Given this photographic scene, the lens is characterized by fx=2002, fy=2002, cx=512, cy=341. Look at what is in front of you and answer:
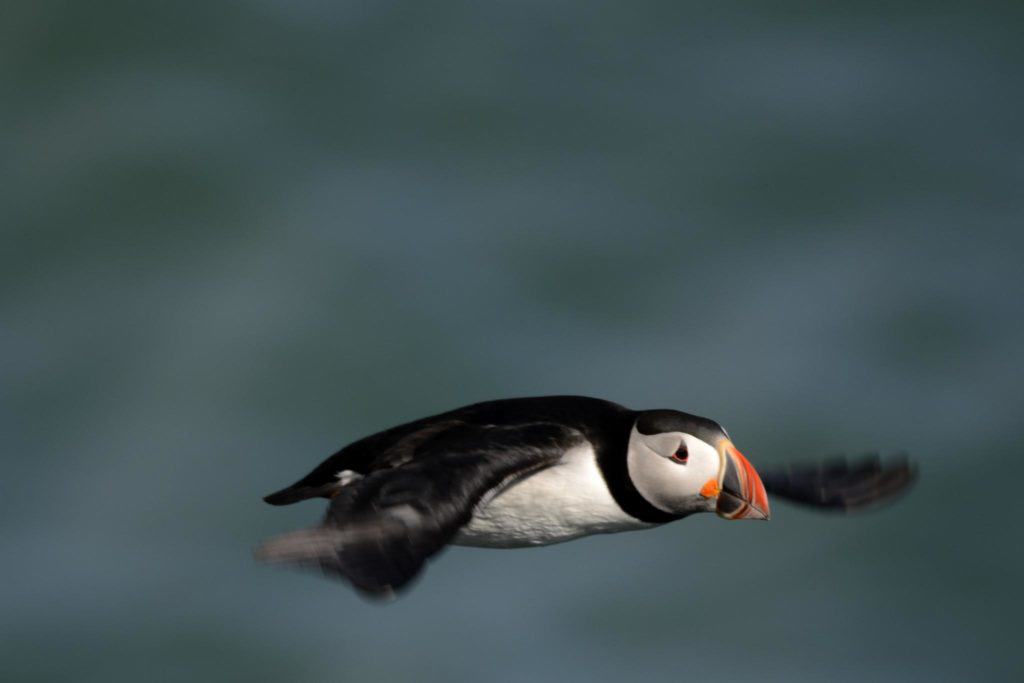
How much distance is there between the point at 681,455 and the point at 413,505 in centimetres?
180

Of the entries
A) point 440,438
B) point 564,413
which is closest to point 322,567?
point 440,438

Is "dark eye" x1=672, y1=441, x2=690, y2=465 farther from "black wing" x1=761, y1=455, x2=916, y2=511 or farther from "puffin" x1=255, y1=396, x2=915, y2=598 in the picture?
"black wing" x1=761, y1=455, x2=916, y2=511

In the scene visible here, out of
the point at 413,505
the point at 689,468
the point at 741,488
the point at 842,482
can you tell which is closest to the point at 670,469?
the point at 689,468

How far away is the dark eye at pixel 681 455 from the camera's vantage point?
32.7 feet

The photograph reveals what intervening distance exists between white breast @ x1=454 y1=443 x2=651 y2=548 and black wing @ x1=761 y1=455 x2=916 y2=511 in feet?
5.68

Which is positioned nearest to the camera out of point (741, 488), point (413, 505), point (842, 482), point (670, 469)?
point (413, 505)

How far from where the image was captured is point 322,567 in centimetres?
819

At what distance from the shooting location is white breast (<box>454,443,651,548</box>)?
387 inches

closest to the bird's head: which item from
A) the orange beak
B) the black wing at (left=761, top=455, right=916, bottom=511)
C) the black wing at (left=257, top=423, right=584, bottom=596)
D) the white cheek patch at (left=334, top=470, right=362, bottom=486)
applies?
the orange beak

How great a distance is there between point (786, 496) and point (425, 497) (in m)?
3.29

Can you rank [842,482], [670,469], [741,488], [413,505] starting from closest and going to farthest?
[413,505] → [741,488] → [670,469] → [842,482]

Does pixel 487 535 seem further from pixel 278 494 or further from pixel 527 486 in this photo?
pixel 278 494

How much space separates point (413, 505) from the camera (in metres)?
8.70

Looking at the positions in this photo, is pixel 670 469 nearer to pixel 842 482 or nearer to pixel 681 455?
pixel 681 455
